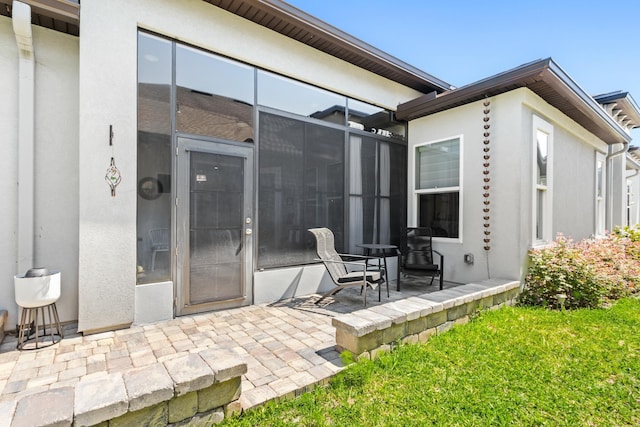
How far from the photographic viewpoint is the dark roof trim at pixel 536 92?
4.62 meters

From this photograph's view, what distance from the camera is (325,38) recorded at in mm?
4891

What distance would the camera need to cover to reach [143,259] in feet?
12.2

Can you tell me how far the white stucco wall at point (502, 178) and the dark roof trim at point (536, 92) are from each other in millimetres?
134

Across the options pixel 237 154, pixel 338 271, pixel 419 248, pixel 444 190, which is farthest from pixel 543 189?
pixel 237 154

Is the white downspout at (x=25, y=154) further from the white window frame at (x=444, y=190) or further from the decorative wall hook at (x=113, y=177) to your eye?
the white window frame at (x=444, y=190)

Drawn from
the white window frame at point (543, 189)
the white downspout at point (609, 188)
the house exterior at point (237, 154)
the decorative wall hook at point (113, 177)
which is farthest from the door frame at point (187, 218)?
the white downspout at point (609, 188)

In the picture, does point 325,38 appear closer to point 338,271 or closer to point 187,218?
point 187,218

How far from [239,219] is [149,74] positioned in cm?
208

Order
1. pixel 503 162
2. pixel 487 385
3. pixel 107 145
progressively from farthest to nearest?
pixel 503 162 → pixel 107 145 → pixel 487 385

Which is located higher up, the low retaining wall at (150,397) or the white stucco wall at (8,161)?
the white stucco wall at (8,161)

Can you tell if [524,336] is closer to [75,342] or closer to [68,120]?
[75,342]

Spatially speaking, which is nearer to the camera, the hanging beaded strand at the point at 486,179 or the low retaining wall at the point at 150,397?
the low retaining wall at the point at 150,397

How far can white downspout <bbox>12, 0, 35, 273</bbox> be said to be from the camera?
10.7 ft

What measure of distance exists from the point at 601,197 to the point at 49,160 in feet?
38.4
